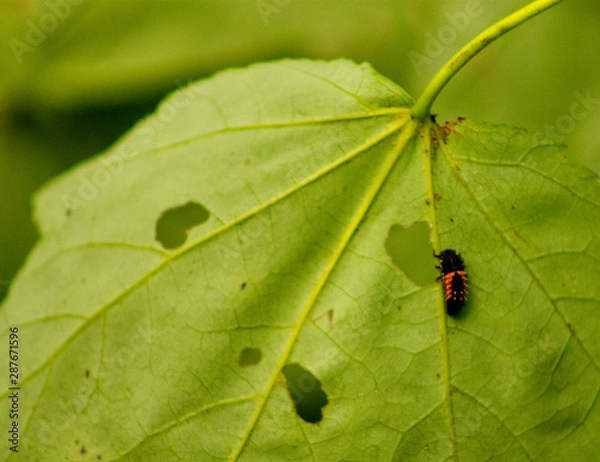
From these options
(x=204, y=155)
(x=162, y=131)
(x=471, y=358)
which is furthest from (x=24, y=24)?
(x=471, y=358)

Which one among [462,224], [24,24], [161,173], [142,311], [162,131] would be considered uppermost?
Result: [24,24]

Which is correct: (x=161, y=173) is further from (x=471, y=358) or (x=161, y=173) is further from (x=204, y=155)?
(x=471, y=358)

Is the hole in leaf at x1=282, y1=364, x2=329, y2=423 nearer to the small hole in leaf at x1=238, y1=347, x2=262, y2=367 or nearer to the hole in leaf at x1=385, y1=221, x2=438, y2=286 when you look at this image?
the small hole in leaf at x1=238, y1=347, x2=262, y2=367

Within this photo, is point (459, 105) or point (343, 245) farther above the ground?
point (459, 105)

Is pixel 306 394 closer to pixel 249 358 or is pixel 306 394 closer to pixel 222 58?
pixel 249 358

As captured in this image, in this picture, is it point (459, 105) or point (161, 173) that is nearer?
point (161, 173)

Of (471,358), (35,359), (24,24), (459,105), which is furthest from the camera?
(24,24)

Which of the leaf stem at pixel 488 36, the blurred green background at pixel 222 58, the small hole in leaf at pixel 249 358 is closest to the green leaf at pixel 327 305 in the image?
the small hole in leaf at pixel 249 358

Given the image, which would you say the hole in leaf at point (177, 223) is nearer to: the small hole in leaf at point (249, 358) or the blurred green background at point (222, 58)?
the small hole in leaf at point (249, 358)
